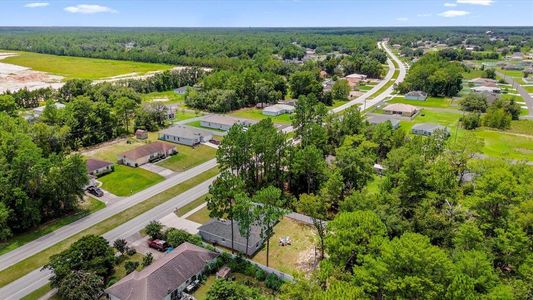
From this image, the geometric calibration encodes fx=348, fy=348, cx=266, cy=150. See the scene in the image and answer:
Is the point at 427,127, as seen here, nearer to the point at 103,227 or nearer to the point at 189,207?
the point at 189,207

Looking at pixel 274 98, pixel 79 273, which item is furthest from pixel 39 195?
pixel 274 98

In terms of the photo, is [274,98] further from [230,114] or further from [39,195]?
[39,195]

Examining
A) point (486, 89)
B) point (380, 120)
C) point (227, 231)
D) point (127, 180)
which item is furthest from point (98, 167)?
point (486, 89)

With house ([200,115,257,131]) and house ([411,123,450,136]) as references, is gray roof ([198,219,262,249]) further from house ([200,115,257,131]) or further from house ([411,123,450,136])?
house ([411,123,450,136])

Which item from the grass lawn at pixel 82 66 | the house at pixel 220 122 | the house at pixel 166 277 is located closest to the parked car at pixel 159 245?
the house at pixel 166 277

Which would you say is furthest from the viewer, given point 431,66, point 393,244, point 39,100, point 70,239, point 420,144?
point 431,66

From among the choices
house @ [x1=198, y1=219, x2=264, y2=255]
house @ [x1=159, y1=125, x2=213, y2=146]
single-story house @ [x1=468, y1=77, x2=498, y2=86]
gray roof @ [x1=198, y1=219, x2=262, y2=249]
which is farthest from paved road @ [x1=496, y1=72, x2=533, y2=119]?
house @ [x1=198, y1=219, x2=264, y2=255]

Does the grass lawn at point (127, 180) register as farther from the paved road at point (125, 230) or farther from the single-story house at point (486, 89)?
the single-story house at point (486, 89)
